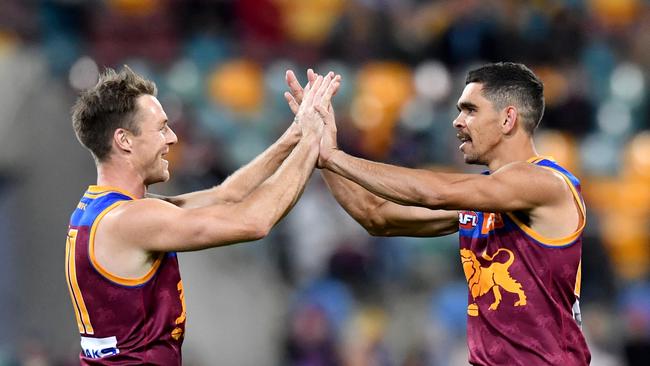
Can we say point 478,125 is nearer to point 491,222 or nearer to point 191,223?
point 491,222

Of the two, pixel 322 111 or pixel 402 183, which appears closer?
pixel 402 183

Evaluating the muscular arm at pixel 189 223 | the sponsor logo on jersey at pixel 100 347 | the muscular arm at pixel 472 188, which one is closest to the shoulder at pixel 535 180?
the muscular arm at pixel 472 188

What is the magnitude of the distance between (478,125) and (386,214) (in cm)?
97

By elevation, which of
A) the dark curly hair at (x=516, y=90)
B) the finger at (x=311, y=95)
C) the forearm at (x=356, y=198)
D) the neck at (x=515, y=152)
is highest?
the finger at (x=311, y=95)

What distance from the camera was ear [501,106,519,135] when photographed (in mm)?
6469

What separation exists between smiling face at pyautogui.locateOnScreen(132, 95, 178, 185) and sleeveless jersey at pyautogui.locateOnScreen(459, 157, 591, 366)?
6.11 feet

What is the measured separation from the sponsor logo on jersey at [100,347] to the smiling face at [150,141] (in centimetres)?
92

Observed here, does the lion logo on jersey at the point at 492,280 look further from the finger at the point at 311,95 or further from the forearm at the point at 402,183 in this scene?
the finger at the point at 311,95

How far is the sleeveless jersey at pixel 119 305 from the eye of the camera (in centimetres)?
588

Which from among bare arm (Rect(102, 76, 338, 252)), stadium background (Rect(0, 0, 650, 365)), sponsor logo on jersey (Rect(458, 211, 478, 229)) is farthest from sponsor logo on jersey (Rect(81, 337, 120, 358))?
stadium background (Rect(0, 0, 650, 365))

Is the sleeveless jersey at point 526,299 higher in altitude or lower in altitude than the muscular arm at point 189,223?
lower

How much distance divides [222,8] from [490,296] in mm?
8596

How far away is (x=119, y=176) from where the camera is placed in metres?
6.21

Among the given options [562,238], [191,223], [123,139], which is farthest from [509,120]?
[123,139]
